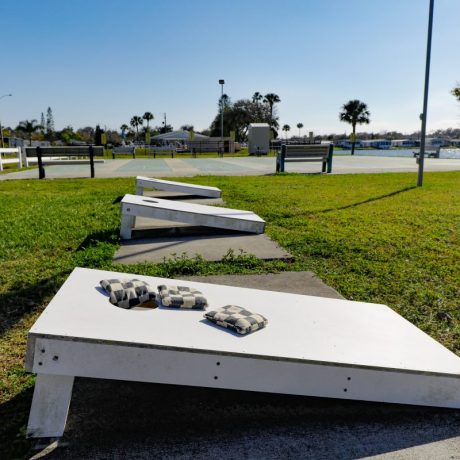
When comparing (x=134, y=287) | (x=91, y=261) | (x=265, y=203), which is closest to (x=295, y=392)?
(x=134, y=287)

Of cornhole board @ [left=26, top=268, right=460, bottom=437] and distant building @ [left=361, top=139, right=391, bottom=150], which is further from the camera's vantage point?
distant building @ [left=361, top=139, right=391, bottom=150]

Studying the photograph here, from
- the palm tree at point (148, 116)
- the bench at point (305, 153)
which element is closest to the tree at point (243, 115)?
the palm tree at point (148, 116)

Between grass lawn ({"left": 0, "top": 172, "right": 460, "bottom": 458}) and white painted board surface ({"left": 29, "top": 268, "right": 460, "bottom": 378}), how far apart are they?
1.82ft

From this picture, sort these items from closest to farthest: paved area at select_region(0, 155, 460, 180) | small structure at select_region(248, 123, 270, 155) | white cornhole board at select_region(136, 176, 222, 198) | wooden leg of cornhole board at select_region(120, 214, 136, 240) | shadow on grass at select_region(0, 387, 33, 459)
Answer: shadow on grass at select_region(0, 387, 33, 459), wooden leg of cornhole board at select_region(120, 214, 136, 240), white cornhole board at select_region(136, 176, 222, 198), paved area at select_region(0, 155, 460, 180), small structure at select_region(248, 123, 270, 155)

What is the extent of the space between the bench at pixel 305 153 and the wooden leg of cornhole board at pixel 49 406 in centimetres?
1656

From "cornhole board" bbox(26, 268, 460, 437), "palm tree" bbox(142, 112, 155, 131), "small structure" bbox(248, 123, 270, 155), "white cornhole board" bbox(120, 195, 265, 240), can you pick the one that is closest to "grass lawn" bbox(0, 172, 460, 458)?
"white cornhole board" bbox(120, 195, 265, 240)

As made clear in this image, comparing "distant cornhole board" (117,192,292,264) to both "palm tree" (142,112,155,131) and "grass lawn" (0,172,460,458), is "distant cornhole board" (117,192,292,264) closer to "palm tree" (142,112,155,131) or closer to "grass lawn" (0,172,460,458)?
"grass lawn" (0,172,460,458)

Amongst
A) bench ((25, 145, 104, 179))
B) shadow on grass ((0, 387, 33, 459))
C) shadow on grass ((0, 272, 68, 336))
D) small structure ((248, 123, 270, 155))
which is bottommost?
shadow on grass ((0, 387, 33, 459))

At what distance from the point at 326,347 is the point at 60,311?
1392mm

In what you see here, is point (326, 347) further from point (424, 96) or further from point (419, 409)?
point (424, 96)

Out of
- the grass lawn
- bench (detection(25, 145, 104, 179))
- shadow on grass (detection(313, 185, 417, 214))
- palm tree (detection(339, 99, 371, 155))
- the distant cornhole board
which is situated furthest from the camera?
palm tree (detection(339, 99, 371, 155))

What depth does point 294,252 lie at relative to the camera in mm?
5531

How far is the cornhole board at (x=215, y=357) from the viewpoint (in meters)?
2.07

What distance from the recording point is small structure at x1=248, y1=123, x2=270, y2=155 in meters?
40.1
